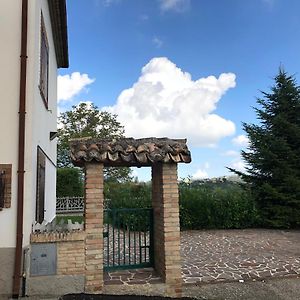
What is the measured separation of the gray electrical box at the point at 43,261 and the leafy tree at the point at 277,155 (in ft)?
45.5

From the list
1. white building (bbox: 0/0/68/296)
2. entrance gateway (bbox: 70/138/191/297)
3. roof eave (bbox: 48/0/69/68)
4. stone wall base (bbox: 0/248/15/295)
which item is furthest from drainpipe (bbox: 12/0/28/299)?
roof eave (bbox: 48/0/69/68)

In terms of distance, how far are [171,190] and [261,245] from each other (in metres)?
7.45

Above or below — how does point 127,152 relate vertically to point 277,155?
below

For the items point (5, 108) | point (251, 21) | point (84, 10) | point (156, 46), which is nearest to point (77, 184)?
point (156, 46)

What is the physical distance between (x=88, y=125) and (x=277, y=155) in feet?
70.2

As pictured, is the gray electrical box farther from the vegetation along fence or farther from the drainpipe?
the vegetation along fence

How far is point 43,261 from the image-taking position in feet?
19.6

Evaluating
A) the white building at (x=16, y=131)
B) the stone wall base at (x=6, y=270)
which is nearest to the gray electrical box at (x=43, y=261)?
the white building at (x=16, y=131)

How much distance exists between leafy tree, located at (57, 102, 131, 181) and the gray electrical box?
26668mm

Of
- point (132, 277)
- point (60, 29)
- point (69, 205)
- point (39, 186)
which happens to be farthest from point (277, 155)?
point (69, 205)

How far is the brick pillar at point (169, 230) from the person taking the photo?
6.33m

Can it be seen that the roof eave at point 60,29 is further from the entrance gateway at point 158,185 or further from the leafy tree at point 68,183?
the leafy tree at point 68,183

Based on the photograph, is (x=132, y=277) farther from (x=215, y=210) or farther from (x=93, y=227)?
(x=215, y=210)

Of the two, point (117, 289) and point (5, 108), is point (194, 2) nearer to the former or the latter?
point (5, 108)
